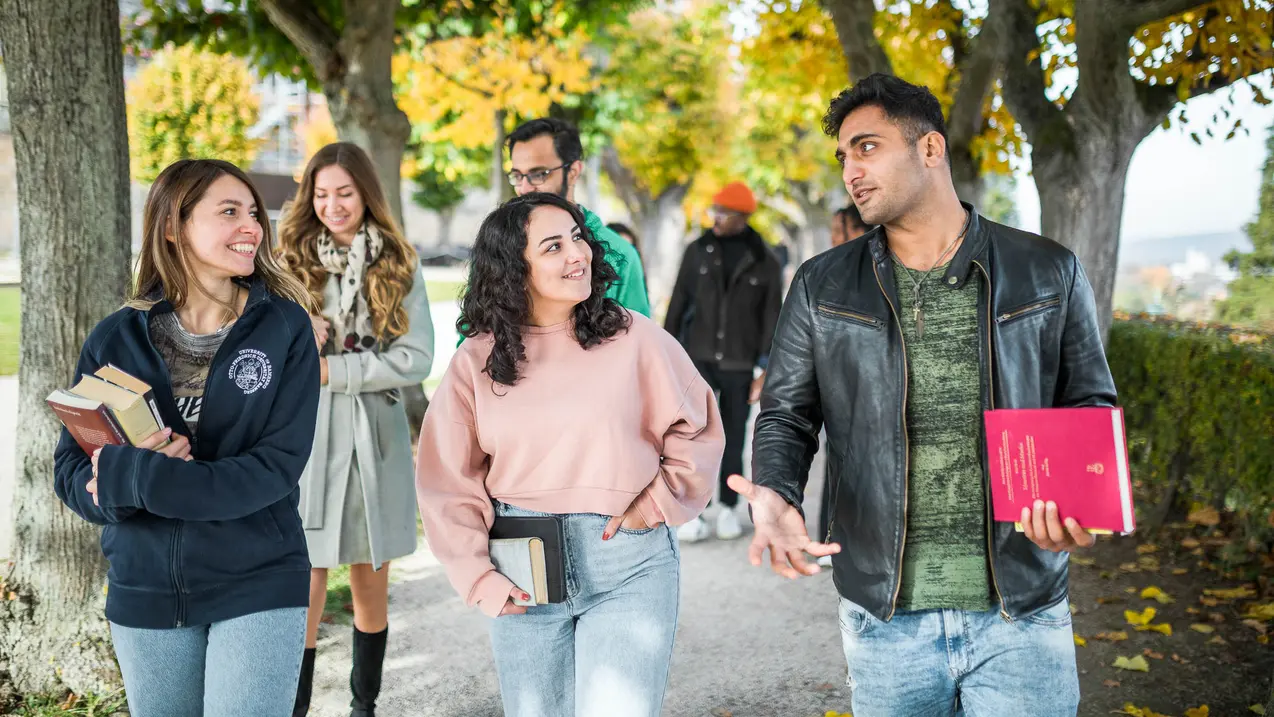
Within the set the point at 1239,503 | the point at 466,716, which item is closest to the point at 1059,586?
the point at 466,716

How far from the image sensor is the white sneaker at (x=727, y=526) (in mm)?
7590

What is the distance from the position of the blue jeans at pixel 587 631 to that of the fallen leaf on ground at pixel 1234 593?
4641 millimetres

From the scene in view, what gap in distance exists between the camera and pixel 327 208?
4.23 metres

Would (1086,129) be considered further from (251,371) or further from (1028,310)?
(251,371)

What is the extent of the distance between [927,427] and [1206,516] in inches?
207

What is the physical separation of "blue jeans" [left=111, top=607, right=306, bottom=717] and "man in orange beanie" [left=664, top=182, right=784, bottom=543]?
503cm

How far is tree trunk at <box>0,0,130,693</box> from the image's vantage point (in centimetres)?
437

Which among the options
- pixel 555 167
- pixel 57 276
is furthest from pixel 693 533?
pixel 57 276

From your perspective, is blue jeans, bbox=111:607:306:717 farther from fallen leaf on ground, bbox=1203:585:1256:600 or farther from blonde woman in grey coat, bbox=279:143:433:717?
fallen leaf on ground, bbox=1203:585:1256:600

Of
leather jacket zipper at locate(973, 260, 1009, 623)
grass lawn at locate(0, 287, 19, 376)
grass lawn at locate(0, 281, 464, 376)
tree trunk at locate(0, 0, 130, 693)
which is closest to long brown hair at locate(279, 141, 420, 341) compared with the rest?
tree trunk at locate(0, 0, 130, 693)

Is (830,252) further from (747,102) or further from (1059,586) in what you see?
(747,102)

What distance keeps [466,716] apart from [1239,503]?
185 inches

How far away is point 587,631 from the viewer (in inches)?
111

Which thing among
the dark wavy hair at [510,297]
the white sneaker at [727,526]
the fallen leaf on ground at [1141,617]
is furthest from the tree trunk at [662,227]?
the dark wavy hair at [510,297]
